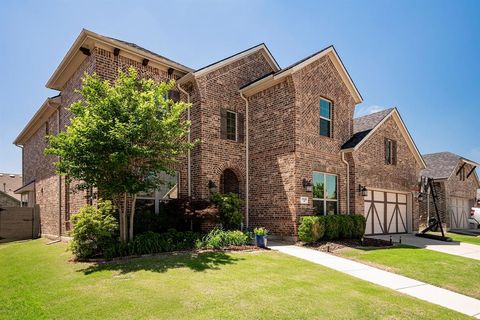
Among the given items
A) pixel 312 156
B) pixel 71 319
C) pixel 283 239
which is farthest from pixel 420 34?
pixel 71 319

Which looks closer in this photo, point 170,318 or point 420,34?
point 170,318

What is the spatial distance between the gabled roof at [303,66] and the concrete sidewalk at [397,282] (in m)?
7.37

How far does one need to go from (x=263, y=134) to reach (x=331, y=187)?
4091 millimetres

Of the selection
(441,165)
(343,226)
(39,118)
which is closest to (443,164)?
(441,165)

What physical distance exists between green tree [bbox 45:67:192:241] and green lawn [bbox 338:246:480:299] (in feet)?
24.1

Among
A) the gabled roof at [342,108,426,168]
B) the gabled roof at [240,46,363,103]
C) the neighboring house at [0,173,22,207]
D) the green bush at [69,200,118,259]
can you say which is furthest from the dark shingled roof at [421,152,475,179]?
the neighboring house at [0,173,22,207]

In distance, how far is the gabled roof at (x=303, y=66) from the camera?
44.6 feet

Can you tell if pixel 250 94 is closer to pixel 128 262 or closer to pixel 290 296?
pixel 128 262

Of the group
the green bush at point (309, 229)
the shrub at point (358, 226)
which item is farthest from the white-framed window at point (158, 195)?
the shrub at point (358, 226)

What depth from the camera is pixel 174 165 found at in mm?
13391

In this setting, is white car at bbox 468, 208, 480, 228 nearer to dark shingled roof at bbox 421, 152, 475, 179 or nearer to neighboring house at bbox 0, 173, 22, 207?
dark shingled roof at bbox 421, 152, 475, 179

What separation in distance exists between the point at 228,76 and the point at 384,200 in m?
11.1

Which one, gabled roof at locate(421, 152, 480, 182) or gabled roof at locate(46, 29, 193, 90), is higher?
gabled roof at locate(46, 29, 193, 90)

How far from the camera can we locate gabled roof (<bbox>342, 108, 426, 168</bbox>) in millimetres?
15414
